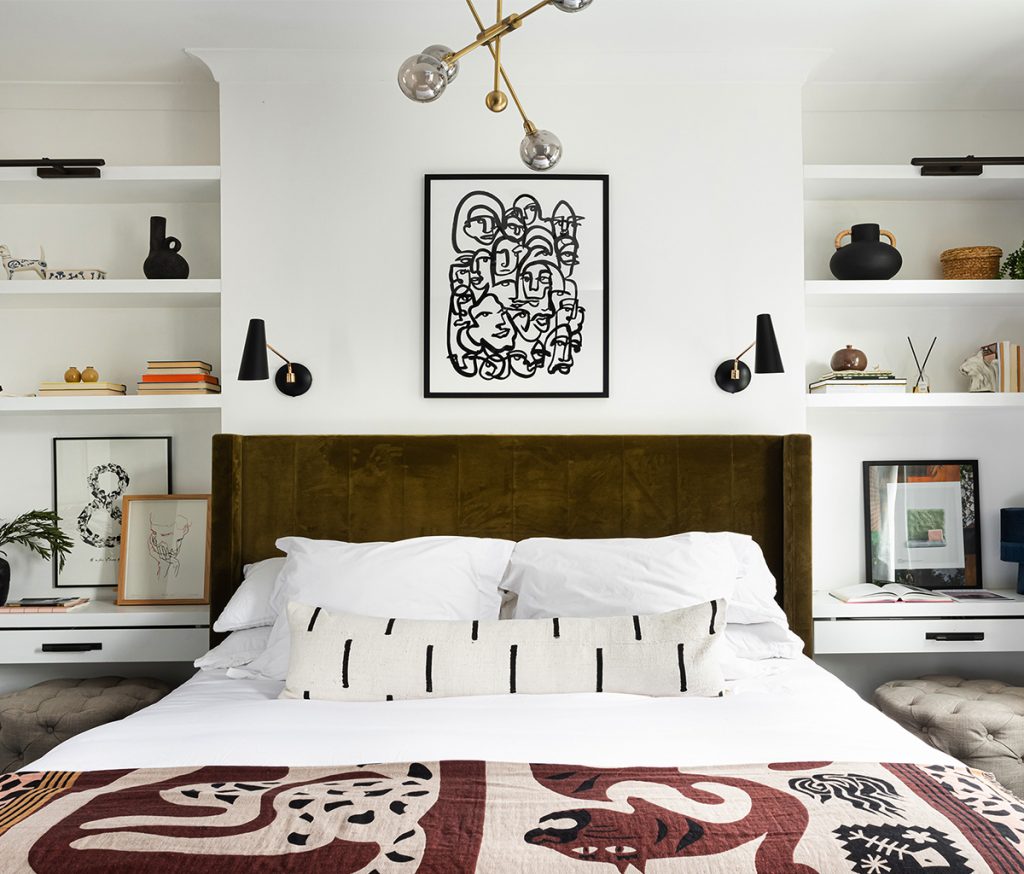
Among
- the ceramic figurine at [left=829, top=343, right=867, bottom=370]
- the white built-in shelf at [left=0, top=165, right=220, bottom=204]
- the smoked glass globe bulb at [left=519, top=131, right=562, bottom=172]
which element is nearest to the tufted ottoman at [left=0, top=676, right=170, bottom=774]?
the white built-in shelf at [left=0, top=165, right=220, bottom=204]

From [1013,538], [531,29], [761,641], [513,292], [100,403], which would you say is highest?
[531,29]

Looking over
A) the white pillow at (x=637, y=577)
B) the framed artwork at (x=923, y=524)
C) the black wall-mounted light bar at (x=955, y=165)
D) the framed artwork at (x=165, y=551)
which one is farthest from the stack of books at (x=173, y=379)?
the black wall-mounted light bar at (x=955, y=165)

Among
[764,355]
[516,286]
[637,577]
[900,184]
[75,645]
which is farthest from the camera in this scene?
[900,184]

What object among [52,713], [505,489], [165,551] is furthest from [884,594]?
[52,713]

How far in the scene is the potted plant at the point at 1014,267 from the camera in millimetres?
2842

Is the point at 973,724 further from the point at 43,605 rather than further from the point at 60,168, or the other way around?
the point at 60,168

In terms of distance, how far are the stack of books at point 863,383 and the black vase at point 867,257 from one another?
0.35 meters

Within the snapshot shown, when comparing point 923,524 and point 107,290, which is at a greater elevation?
point 107,290

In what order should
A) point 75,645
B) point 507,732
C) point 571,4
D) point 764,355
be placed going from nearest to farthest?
1. point 571,4
2. point 507,732
3. point 764,355
4. point 75,645

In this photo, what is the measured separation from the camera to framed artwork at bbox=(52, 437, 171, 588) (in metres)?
2.97

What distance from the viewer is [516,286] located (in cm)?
277

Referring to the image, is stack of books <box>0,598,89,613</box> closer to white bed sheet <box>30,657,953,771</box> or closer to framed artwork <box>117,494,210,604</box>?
framed artwork <box>117,494,210,604</box>

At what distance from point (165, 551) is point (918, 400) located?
2.73m

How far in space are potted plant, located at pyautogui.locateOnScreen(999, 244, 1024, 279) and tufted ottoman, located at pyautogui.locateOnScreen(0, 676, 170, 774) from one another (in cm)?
332
